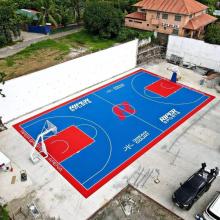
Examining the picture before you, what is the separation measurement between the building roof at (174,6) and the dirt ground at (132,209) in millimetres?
24294

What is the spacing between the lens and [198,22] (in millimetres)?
31906

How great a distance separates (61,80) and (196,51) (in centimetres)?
1597

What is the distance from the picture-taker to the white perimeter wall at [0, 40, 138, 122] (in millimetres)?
19484

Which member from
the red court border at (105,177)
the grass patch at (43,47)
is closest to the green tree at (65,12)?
the grass patch at (43,47)

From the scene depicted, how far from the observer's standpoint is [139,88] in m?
25.0

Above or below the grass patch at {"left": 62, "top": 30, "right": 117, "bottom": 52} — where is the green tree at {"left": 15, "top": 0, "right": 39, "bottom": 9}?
above

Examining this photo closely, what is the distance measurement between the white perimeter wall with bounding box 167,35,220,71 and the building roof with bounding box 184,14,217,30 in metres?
3.06

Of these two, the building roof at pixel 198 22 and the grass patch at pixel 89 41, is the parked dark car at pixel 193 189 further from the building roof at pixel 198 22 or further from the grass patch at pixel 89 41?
the building roof at pixel 198 22

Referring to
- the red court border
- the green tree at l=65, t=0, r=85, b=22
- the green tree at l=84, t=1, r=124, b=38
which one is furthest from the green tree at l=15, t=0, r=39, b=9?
the red court border

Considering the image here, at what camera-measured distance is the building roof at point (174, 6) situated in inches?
1209

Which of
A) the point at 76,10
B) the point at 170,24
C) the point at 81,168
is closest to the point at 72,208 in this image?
the point at 81,168

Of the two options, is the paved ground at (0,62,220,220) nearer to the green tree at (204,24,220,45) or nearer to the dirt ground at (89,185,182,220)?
the dirt ground at (89,185,182,220)

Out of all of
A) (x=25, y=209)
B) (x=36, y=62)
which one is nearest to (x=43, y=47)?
(x=36, y=62)

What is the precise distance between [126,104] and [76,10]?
22375 millimetres
